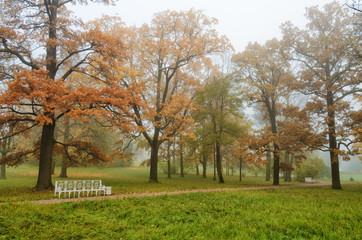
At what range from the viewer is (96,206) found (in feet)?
24.0

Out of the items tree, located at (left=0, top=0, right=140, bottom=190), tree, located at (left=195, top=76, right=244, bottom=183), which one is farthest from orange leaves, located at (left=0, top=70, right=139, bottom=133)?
tree, located at (left=195, top=76, right=244, bottom=183)

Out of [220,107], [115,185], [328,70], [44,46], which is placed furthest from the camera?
[220,107]

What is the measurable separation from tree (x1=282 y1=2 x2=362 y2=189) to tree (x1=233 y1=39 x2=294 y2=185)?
1.46 meters

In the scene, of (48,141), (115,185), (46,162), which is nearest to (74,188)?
(46,162)

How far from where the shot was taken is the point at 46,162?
468 inches

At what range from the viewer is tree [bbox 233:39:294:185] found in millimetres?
19219

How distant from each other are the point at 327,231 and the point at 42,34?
1672 cm

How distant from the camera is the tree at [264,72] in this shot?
19.2 meters

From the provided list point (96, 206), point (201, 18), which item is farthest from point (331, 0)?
point (96, 206)

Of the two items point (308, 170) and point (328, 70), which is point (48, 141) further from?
→ point (308, 170)

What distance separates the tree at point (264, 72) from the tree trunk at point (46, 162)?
55.9 feet

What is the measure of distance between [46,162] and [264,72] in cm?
2027

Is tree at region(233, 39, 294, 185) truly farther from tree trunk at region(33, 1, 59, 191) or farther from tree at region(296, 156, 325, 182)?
tree trunk at region(33, 1, 59, 191)

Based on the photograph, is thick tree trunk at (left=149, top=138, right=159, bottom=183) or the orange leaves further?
thick tree trunk at (left=149, top=138, right=159, bottom=183)
